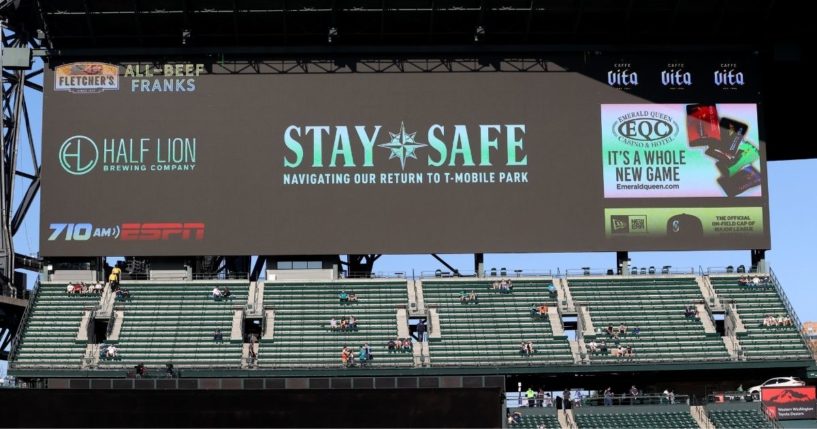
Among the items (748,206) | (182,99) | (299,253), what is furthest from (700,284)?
(182,99)

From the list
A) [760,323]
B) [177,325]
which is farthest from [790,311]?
[177,325]

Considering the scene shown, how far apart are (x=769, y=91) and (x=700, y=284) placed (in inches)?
377

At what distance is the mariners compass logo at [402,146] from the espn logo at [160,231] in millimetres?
8334

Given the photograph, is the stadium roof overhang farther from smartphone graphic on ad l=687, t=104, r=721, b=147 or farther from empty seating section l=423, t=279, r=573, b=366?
empty seating section l=423, t=279, r=573, b=366

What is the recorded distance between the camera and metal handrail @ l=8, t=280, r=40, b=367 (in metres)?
51.3

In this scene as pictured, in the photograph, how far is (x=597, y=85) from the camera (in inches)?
2190

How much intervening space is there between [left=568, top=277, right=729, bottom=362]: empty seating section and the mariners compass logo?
851 centimetres

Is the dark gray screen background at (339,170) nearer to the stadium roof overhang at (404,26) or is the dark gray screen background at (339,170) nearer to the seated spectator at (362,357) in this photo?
the stadium roof overhang at (404,26)

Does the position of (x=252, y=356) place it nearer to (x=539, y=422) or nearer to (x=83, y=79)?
(x=539, y=422)

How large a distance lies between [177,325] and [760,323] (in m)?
23.4

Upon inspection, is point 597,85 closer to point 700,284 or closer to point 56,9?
point 700,284

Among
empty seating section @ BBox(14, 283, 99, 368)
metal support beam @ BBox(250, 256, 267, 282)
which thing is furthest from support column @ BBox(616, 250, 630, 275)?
empty seating section @ BBox(14, 283, 99, 368)

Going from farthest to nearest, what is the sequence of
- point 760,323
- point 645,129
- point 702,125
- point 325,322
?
point 702,125 → point 645,129 → point 760,323 → point 325,322

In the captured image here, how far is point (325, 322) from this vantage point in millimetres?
53188
